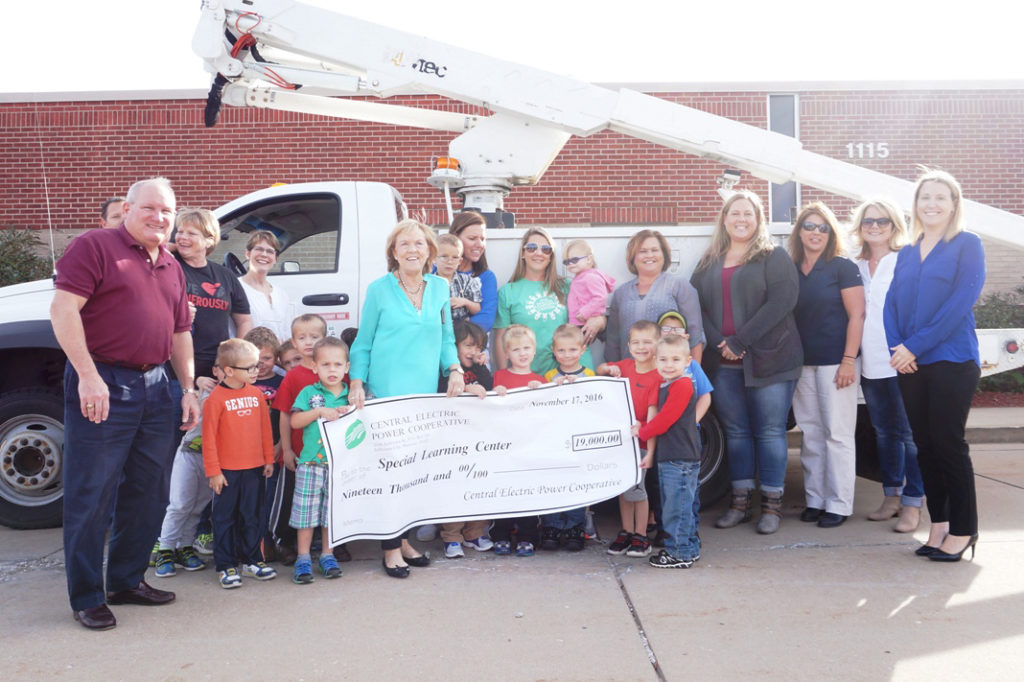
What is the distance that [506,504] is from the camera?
4.63 meters

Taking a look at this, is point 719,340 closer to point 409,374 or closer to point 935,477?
point 935,477

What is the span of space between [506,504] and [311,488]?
107 centimetres

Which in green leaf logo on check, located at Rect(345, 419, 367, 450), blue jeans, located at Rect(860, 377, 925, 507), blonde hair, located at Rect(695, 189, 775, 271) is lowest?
blue jeans, located at Rect(860, 377, 925, 507)

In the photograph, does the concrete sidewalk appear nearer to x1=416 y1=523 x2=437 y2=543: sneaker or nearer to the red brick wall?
x1=416 y1=523 x2=437 y2=543: sneaker

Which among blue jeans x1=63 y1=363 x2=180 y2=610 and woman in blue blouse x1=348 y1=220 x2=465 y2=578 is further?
woman in blue blouse x1=348 y1=220 x2=465 y2=578

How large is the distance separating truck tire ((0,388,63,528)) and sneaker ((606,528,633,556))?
141 inches

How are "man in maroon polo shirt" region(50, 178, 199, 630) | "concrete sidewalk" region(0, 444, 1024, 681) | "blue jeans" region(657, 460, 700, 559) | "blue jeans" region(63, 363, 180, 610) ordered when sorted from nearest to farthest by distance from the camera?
"concrete sidewalk" region(0, 444, 1024, 681), "man in maroon polo shirt" region(50, 178, 199, 630), "blue jeans" region(63, 363, 180, 610), "blue jeans" region(657, 460, 700, 559)

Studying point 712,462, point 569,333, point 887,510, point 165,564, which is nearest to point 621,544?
point 712,462

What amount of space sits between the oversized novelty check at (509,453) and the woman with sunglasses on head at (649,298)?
1.72 feet

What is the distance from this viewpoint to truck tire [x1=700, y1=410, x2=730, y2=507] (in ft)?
17.7

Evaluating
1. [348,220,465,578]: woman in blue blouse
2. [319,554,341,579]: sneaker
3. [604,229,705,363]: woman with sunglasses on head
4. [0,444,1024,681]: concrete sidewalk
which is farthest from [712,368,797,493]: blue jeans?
[319,554,341,579]: sneaker

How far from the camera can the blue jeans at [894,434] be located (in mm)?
5133

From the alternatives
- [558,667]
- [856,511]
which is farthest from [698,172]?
[558,667]

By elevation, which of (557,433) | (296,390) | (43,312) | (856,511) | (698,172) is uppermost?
(698,172)
